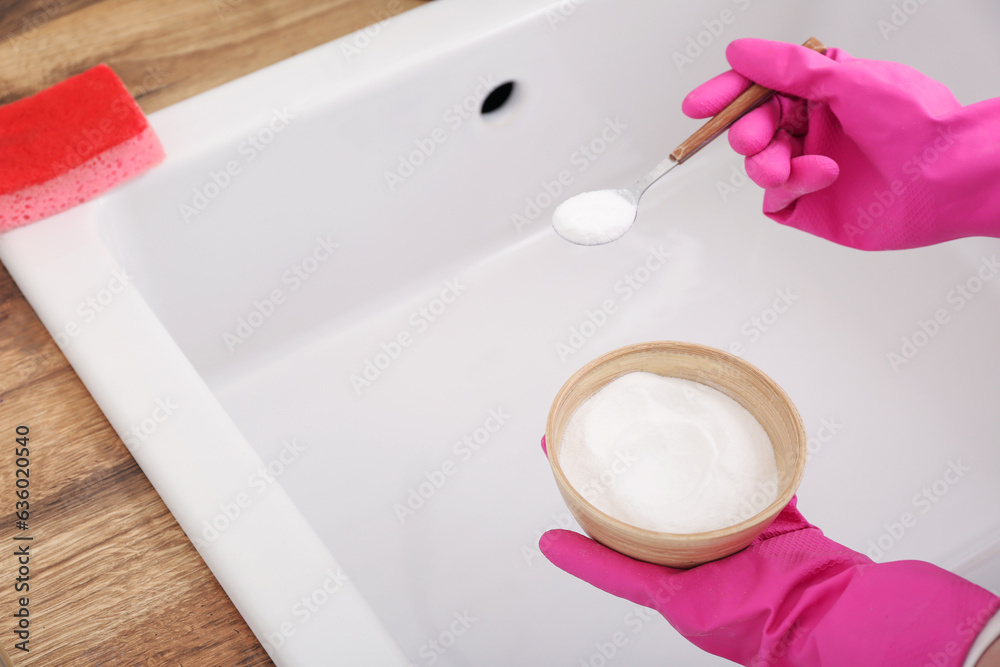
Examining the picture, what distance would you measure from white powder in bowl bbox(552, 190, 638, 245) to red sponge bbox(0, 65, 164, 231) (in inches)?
15.2

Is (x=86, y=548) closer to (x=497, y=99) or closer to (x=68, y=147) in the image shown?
(x=68, y=147)

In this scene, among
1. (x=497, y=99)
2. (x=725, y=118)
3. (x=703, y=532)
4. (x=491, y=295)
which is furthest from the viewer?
(x=491, y=295)

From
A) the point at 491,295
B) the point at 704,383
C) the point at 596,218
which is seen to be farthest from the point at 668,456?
the point at 491,295

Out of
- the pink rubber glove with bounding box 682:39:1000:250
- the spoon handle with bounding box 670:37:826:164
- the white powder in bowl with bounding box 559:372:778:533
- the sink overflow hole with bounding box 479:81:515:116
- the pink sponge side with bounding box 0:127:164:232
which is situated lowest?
the white powder in bowl with bounding box 559:372:778:533

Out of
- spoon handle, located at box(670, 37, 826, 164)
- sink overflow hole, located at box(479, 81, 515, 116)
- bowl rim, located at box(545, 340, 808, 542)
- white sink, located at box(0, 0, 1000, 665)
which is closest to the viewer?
bowl rim, located at box(545, 340, 808, 542)

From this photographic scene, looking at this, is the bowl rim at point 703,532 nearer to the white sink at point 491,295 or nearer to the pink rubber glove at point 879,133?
the pink rubber glove at point 879,133

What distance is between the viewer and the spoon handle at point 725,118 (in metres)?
0.59

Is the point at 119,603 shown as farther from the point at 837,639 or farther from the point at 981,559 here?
the point at 981,559

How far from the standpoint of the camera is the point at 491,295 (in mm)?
993

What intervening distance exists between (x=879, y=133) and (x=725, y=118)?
147 mm

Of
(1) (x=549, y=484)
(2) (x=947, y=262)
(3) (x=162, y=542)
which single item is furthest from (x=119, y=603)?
(2) (x=947, y=262)

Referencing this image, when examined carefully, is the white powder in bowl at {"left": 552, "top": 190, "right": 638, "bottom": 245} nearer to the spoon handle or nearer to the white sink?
the spoon handle

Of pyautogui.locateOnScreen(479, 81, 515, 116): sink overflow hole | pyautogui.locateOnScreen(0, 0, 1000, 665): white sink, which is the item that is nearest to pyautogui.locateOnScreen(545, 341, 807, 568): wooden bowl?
pyautogui.locateOnScreen(0, 0, 1000, 665): white sink

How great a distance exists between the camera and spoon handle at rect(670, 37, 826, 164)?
586mm
